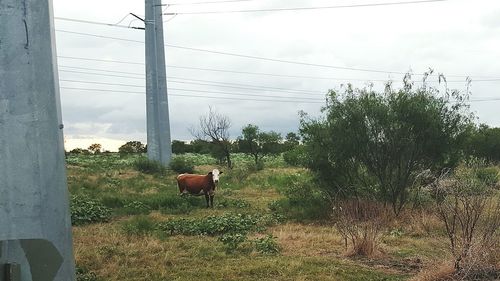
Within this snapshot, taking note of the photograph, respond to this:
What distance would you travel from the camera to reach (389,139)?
51.5 ft

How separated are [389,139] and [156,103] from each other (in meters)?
22.7

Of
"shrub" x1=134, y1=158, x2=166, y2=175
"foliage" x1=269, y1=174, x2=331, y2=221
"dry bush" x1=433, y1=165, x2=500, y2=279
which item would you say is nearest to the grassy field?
"foliage" x1=269, y1=174, x2=331, y2=221

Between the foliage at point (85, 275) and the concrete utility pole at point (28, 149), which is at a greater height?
the concrete utility pole at point (28, 149)

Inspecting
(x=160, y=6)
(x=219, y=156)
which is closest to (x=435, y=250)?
(x=160, y=6)

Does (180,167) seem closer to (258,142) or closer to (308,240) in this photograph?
(258,142)

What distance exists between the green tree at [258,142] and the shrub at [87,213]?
36168 millimetres

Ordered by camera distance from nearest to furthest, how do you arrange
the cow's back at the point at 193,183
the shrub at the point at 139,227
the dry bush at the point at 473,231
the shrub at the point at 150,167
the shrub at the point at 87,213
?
the dry bush at the point at 473,231 → the shrub at the point at 139,227 → the shrub at the point at 87,213 → the cow's back at the point at 193,183 → the shrub at the point at 150,167

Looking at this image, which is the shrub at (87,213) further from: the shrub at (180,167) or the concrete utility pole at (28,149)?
the shrub at (180,167)

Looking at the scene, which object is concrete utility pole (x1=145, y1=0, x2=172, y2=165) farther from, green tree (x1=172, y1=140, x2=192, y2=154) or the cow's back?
green tree (x1=172, y1=140, x2=192, y2=154)

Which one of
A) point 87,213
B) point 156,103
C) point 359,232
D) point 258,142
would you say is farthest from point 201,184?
point 258,142

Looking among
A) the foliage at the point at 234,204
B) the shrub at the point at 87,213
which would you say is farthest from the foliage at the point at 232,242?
the foliage at the point at 234,204

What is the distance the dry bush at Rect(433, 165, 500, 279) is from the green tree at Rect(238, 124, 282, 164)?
44194mm

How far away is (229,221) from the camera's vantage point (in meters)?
13.4

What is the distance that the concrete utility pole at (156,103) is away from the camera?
35562 mm
